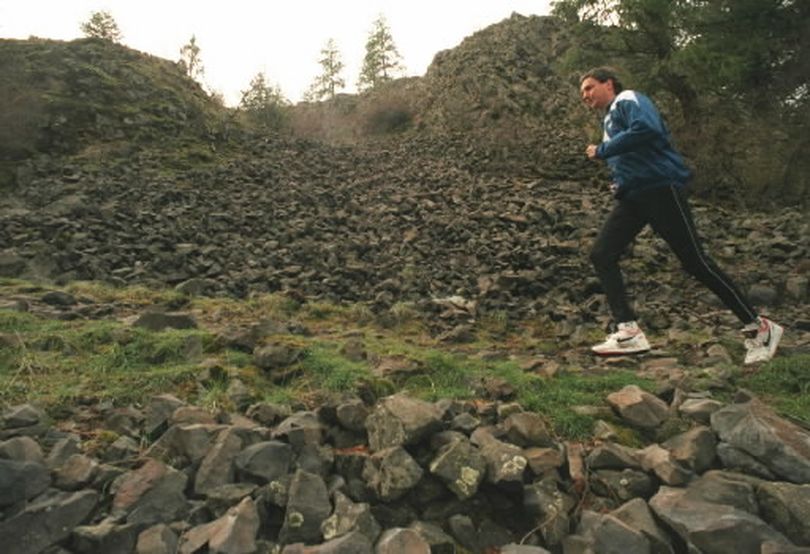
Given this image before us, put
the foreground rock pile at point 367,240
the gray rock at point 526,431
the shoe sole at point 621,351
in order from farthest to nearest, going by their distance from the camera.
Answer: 1. the foreground rock pile at point 367,240
2. the shoe sole at point 621,351
3. the gray rock at point 526,431

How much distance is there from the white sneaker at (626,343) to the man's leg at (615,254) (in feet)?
0.24

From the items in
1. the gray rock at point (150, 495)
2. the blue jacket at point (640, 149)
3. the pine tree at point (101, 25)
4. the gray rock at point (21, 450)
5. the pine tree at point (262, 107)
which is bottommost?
the gray rock at point (150, 495)

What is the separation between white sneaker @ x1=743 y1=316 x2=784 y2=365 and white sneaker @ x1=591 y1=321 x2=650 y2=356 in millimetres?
677

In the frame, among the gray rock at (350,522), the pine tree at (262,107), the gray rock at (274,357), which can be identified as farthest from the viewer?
the pine tree at (262,107)

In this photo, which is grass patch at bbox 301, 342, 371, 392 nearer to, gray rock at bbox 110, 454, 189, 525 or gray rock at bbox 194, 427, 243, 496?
gray rock at bbox 194, 427, 243, 496

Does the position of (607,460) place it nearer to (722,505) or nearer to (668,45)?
(722,505)

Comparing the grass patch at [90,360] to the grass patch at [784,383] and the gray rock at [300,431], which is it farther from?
the grass patch at [784,383]

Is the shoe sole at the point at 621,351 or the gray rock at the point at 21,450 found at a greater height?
the gray rock at the point at 21,450

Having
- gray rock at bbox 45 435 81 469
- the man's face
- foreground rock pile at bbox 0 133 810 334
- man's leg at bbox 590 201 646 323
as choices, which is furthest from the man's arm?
gray rock at bbox 45 435 81 469

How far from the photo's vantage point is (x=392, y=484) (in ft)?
7.70

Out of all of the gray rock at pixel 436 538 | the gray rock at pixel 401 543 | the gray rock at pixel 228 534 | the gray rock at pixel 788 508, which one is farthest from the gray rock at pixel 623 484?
the gray rock at pixel 228 534

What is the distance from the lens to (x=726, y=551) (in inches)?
79.5

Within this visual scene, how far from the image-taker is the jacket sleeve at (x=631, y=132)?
3.97m

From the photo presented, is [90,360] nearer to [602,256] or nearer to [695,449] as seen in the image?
[695,449]
